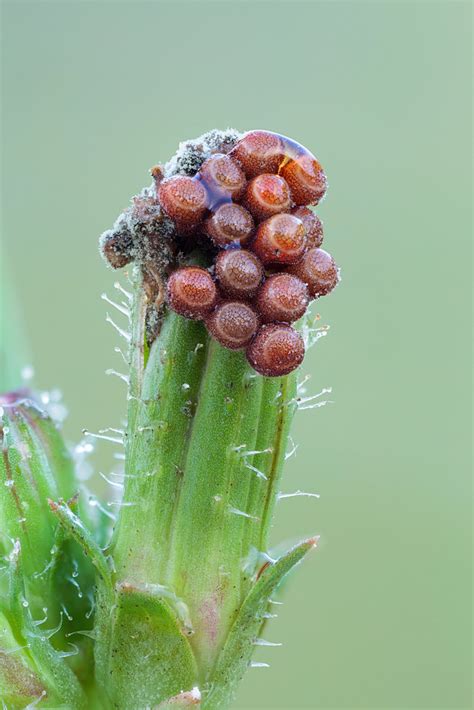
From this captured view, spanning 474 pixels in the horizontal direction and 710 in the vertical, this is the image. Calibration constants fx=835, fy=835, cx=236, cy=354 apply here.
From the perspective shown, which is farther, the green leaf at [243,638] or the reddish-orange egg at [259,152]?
the green leaf at [243,638]

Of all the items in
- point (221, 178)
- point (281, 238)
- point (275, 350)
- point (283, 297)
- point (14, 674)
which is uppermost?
point (221, 178)

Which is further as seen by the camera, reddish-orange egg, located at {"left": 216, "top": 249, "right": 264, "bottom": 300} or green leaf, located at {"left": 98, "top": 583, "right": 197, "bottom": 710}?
green leaf, located at {"left": 98, "top": 583, "right": 197, "bottom": 710}

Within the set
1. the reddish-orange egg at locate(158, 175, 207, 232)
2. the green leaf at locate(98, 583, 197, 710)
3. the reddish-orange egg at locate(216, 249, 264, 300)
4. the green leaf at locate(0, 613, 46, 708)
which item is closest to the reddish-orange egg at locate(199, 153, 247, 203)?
the reddish-orange egg at locate(158, 175, 207, 232)

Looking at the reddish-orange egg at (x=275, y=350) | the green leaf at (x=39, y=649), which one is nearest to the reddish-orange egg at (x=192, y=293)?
the reddish-orange egg at (x=275, y=350)

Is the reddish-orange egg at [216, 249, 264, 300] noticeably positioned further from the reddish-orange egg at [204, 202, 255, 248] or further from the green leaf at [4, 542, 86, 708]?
the green leaf at [4, 542, 86, 708]

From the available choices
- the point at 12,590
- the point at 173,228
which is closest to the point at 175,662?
the point at 12,590

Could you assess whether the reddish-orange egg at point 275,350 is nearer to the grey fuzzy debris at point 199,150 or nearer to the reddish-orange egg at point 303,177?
the reddish-orange egg at point 303,177

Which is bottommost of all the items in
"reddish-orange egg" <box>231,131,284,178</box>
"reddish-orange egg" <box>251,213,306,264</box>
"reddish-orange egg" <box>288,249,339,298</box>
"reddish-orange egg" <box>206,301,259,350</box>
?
"reddish-orange egg" <box>206,301,259,350</box>

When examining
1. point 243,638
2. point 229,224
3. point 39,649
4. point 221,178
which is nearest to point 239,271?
point 229,224

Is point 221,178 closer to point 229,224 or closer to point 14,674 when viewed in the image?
point 229,224
